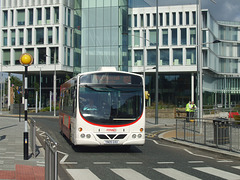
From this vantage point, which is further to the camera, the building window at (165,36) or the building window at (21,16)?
the building window at (21,16)

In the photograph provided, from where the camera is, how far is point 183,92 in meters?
65.1

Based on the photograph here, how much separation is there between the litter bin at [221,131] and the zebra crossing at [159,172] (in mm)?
3788

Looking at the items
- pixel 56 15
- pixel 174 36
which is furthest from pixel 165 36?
pixel 56 15

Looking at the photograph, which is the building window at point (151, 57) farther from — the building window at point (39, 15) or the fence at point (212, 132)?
the fence at point (212, 132)

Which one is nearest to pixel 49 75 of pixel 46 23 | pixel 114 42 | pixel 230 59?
pixel 46 23

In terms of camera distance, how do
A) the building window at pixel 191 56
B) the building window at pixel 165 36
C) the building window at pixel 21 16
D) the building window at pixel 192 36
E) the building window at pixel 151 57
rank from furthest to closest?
1. the building window at pixel 21 16
2. the building window at pixel 165 36
3. the building window at pixel 151 57
4. the building window at pixel 192 36
5. the building window at pixel 191 56

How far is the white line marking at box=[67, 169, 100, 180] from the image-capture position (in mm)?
9023

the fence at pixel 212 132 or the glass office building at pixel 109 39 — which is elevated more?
the glass office building at pixel 109 39

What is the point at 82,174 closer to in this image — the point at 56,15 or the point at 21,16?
the point at 56,15

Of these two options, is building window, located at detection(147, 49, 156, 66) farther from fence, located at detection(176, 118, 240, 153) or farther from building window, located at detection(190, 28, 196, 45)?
fence, located at detection(176, 118, 240, 153)

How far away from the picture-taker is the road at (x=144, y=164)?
9.29 meters

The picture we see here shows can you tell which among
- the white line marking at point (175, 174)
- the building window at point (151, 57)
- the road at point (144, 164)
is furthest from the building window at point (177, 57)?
the white line marking at point (175, 174)

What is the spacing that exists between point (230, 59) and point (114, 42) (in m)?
33.1

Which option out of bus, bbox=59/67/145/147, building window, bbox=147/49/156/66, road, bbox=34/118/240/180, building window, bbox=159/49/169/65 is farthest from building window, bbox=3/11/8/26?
bus, bbox=59/67/145/147
